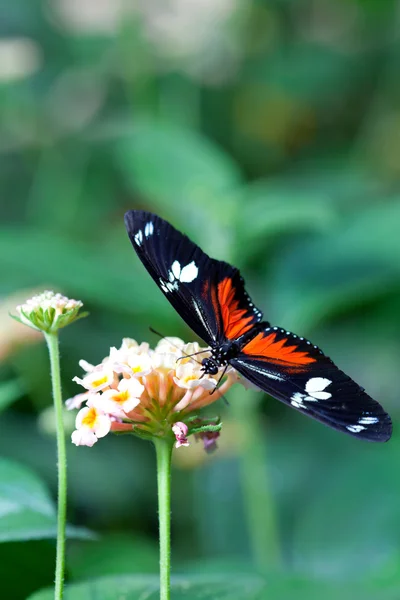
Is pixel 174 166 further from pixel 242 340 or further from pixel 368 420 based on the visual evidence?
pixel 368 420

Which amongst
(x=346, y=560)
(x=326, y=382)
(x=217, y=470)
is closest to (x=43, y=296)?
(x=326, y=382)

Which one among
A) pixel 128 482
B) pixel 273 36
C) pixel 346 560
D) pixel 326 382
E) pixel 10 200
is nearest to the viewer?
pixel 326 382

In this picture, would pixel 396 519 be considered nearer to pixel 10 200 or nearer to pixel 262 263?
pixel 262 263

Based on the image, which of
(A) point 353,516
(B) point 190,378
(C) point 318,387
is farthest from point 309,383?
(A) point 353,516

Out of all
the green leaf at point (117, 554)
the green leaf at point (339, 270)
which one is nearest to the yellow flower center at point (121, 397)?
the green leaf at point (117, 554)

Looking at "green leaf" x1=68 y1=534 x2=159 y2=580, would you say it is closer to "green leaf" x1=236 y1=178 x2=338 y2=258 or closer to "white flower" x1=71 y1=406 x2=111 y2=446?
"white flower" x1=71 y1=406 x2=111 y2=446

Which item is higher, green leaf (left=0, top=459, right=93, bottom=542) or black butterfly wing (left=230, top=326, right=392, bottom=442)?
black butterfly wing (left=230, top=326, right=392, bottom=442)

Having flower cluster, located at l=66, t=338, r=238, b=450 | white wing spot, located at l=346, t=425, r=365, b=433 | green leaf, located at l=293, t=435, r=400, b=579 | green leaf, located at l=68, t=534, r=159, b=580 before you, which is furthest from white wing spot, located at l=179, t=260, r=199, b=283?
green leaf, located at l=293, t=435, r=400, b=579
